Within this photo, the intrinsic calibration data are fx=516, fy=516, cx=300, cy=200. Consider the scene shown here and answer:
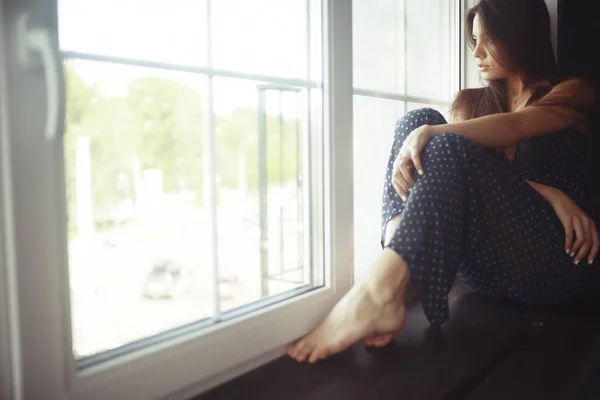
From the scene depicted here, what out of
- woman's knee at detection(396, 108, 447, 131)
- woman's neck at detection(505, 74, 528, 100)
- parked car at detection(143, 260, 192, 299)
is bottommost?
parked car at detection(143, 260, 192, 299)

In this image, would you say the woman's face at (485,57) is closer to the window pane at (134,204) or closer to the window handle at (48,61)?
the window pane at (134,204)

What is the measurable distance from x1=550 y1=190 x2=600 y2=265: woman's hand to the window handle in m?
1.04

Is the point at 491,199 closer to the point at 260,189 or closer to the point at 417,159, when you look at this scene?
the point at 417,159

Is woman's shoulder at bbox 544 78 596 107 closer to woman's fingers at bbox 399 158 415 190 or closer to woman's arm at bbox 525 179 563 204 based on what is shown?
woman's arm at bbox 525 179 563 204

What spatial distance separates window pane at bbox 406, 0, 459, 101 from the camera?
162cm

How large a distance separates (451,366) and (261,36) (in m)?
0.75

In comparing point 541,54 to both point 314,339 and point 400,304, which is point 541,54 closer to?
point 400,304

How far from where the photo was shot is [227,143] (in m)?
0.99

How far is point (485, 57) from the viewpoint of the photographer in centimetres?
144

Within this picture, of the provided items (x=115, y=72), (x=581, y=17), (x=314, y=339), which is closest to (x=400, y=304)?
(x=314, y=339)

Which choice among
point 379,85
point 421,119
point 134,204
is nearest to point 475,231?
point 421,119

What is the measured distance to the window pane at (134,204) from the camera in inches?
29.8

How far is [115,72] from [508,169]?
31.9 inches

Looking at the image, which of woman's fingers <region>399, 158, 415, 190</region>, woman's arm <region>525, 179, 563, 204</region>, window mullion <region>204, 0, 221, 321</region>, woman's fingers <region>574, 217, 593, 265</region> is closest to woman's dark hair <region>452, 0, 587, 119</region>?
woman's arm <region>525, 179, 563, 204</region>
